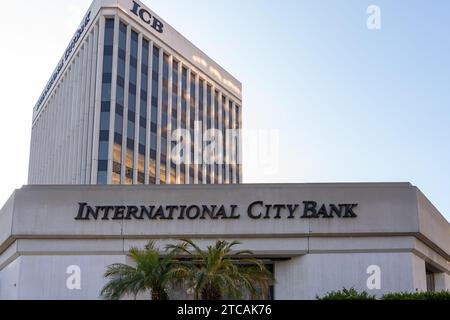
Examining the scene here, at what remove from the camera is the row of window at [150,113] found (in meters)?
69.9

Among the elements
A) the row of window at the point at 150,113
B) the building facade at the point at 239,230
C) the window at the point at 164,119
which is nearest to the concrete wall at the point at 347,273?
the building facade at the point at 239,230

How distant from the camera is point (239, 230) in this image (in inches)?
1275

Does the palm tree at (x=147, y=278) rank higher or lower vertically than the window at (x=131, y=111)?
lower

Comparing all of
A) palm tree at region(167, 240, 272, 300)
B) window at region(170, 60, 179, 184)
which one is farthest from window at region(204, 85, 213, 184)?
palm tree at region(167, 240, 272, 300)

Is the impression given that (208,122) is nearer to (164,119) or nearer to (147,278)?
(164,119)

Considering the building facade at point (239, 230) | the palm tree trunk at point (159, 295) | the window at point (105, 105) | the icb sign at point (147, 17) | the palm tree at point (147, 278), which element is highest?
the icb sign at point (147, 17)

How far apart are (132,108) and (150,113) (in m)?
3.34

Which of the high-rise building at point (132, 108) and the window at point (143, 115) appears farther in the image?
the window at point (143, 115)

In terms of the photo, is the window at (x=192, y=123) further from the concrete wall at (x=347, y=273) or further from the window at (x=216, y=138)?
the concrete wall at (x=347, y=273)

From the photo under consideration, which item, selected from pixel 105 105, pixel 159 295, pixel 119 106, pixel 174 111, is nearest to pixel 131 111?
pixel 119 106

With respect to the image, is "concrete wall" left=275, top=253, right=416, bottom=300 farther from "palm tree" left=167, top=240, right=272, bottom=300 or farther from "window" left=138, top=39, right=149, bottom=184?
"window" left=138, top=39, right=149, bottom=184

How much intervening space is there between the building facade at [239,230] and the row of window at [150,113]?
34.6 meters
